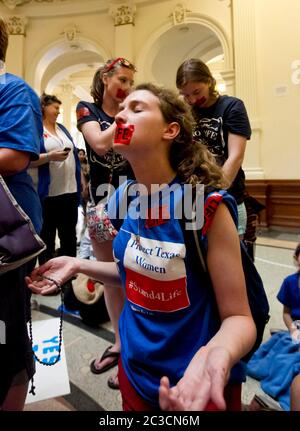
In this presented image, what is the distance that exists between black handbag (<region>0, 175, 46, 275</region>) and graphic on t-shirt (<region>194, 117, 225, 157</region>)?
108cm

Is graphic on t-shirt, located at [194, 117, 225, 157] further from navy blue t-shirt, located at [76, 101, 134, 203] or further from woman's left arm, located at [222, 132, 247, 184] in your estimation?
navy blue t-shirt, located at [76, 101, 134, 203]

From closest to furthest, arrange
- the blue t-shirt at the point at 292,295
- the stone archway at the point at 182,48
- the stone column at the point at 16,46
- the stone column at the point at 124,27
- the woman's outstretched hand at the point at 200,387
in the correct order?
the woman's outstretched hand at the point at 200,387 < the blue t-shirt at the point at 292,295 < the stone archway at the point at 182,48 < the stone column at the point at 124,27 < the stone column at the point at 16,46

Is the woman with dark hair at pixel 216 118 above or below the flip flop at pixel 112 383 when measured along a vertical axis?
above

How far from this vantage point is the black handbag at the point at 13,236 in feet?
2.56

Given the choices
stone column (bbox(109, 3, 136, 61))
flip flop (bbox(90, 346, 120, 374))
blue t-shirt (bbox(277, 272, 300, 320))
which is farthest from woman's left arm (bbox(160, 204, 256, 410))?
stone column (bbox(109, 3, 136, 61))

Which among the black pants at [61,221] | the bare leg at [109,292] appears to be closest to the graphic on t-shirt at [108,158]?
the bare leg at [109,292]

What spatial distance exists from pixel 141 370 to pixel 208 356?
296 millimetres

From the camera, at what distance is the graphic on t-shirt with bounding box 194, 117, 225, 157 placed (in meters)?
1.60

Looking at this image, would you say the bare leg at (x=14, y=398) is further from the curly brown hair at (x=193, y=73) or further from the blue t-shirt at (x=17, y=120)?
the curly brown hair at (x=193, y=73)

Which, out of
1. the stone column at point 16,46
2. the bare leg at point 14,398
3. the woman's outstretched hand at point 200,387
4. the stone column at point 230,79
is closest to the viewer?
the woman's outstretched hand at point 200,387

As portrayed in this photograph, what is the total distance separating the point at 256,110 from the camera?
6301 millimetres

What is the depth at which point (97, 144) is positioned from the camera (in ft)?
4.38

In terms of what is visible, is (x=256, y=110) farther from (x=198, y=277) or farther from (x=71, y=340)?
(x=198, y=277)

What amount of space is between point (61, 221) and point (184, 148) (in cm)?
191
